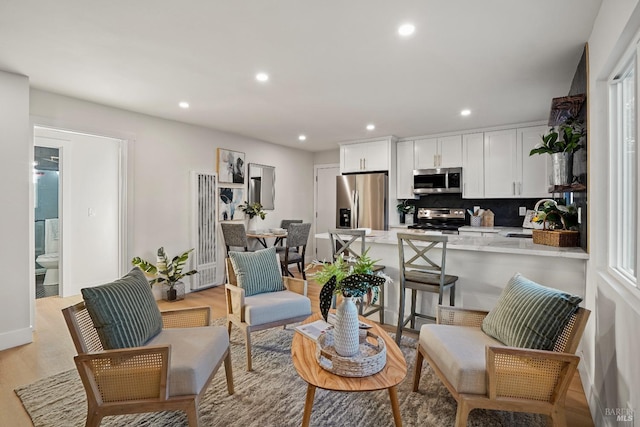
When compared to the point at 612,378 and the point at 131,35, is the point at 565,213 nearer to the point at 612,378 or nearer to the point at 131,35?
the point at 612,378

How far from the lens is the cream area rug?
186 cm

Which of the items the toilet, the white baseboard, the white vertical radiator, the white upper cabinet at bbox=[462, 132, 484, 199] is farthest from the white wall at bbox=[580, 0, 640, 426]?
the toilet

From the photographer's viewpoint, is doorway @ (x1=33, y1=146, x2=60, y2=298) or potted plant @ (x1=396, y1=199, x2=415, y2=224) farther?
potted plant @ (x1=396, y1=199, x2=415, y2=224)

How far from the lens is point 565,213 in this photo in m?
2.77

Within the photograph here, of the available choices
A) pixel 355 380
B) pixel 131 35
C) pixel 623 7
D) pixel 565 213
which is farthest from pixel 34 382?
pixel 565 213

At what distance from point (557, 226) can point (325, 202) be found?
14.8 feet

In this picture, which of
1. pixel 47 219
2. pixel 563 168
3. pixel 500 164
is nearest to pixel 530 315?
pixel 563 168

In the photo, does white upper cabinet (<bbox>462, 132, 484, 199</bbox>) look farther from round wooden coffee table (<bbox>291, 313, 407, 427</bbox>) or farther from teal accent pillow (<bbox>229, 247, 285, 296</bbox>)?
round wooden coffee table (<bbox>291, 313, 407, 427</bbox>)

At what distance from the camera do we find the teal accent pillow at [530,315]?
1.61 meters

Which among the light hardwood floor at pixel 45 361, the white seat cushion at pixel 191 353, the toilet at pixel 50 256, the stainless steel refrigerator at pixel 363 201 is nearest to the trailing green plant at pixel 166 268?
the light hardwood floor at pixel 45 361

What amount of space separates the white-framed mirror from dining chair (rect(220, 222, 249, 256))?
83 cm

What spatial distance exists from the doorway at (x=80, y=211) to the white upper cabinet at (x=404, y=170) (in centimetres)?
423

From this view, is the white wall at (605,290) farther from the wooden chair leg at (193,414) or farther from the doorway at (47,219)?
the doorway at (47,219)

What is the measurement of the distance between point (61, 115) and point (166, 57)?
1.74 meters
